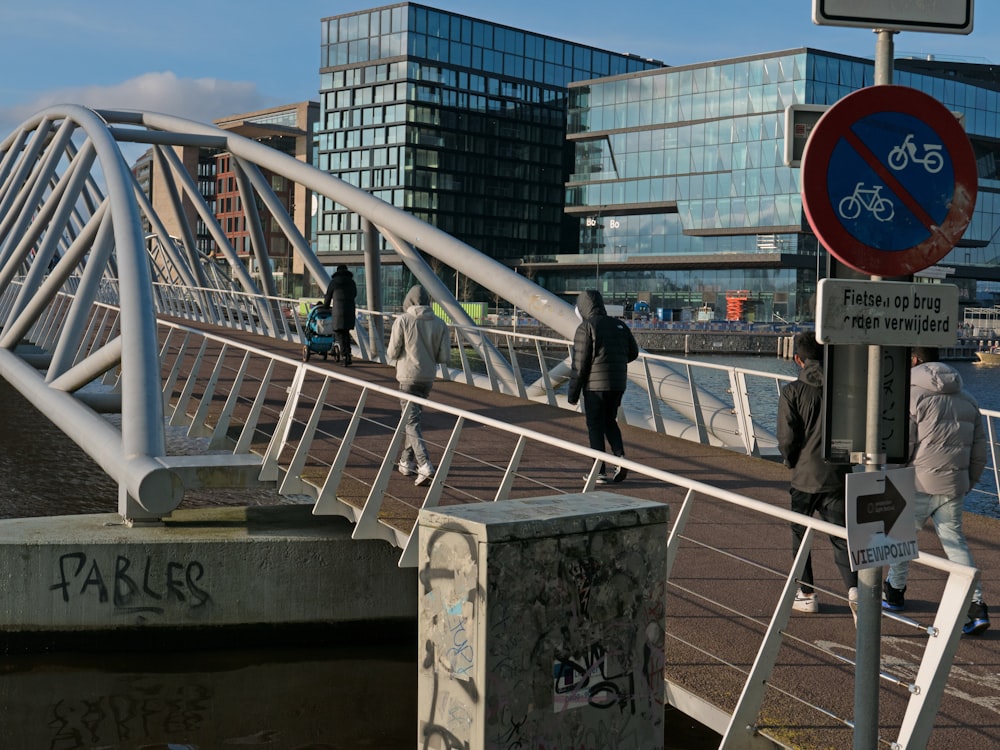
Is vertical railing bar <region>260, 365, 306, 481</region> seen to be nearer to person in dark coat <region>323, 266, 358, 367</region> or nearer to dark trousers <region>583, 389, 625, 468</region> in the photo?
dark trousers <region>583, 389, 625, 468</region>

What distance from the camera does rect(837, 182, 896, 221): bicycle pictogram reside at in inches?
137

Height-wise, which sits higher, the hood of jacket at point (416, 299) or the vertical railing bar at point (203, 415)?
the hood of jacket at point (416, 299)

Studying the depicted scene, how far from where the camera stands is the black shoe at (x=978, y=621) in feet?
19.8

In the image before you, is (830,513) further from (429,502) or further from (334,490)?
(334,490)

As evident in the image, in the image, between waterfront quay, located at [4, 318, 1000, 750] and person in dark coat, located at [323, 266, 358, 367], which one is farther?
person in dark coat, located at [323, 266, 358, 367]

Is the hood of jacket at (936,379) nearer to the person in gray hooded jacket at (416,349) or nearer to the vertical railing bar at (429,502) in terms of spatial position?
the vertical railing bar at (429,502)

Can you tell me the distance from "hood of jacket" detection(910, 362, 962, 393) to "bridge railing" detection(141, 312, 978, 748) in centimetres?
108

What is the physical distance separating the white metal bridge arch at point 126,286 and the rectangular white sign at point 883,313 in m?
6.82

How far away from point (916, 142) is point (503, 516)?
179 centimetres

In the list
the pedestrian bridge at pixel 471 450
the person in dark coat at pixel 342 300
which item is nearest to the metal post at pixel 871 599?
the pedestrian bridge at pixel 471 450

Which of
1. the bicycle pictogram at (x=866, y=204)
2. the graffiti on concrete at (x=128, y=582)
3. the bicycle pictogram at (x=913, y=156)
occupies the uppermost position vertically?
the bicycle pictogram at (x=913, y=156)

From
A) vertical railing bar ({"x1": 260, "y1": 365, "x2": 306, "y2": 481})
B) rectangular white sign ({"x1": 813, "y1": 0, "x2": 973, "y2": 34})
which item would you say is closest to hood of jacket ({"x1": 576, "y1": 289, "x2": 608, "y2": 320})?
vertical railing bar ({"x1": 260, "y1": 365, "x2": 306, "y2": 481})

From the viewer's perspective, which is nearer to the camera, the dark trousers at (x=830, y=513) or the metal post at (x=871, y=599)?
the metal post at (x=871, y=599)

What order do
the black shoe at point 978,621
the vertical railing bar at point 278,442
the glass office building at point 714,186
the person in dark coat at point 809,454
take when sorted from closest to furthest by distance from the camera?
the black shoe at point 978,621, the person in dark coat at point 809,454, the vertical railing bar at point 278,442, the glass office building at point 714,186
